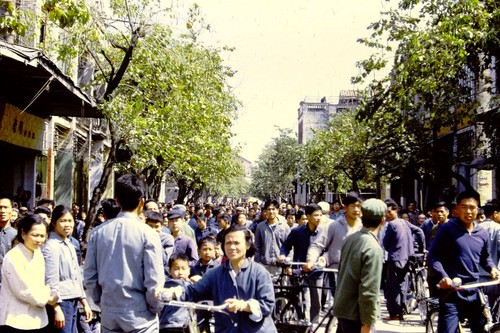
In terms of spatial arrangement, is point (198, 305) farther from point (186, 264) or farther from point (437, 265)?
point (437, 265)

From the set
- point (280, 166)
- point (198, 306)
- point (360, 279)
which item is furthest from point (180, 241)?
point (280, 166)

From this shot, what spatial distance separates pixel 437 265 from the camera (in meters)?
6.46

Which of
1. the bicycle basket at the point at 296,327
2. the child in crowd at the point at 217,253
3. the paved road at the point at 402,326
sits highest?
the child in crowd at the point at 217,253

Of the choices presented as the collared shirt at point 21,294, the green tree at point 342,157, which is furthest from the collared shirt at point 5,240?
the green tree at point 342,157

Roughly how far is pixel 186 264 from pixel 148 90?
1072cm

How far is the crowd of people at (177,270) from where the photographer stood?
190 inches

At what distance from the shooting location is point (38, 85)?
1427 centimetres

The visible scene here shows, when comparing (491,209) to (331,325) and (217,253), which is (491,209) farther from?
(217,253)

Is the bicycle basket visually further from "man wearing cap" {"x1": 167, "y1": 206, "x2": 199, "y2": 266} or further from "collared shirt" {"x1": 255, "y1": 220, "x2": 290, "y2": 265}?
"collared shirt" {"x1": 255, "y1": 220, "x2": 290, "y2": 265}

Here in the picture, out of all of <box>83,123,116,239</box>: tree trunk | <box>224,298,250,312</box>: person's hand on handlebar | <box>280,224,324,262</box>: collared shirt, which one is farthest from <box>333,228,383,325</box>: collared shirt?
<box>83,123,116,239</box>: tree trunk

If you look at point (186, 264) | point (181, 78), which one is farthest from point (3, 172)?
point (186, 264)

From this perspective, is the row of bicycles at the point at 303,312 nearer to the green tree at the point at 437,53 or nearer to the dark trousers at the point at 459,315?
the dark trousers at the point at 459,315

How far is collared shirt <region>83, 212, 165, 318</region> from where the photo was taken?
188 inches

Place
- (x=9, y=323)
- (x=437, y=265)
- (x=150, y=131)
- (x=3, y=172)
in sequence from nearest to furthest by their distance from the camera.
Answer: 1. (x=9, y=323)
2. (x=437, y=265)
3. (x=150, y=131)
4. (x=3, y=172)
